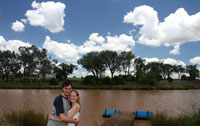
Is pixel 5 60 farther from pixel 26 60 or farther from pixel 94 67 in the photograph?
pixel 94 67

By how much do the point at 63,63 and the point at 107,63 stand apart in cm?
2048

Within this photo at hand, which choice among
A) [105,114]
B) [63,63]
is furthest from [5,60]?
[105,114]

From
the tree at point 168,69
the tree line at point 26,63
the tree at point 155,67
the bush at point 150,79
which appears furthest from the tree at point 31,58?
the tree at point 168,69

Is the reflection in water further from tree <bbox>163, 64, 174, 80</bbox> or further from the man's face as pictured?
tree <bbox>163, 64, 174, 80</bbox>

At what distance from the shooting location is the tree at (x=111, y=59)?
4762 cm

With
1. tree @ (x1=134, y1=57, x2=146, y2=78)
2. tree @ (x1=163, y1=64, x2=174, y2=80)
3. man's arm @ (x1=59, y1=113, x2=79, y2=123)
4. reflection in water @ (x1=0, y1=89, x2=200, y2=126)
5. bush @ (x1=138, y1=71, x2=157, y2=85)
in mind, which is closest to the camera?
man's arm @ (x1=59, y1=113, x2=79, y2=123)

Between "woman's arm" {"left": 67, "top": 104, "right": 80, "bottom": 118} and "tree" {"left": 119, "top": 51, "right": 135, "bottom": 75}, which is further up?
"tree" {"left": 119, "top": 51, "right": 135, "bottom": 75}

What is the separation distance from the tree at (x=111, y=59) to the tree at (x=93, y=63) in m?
1.25

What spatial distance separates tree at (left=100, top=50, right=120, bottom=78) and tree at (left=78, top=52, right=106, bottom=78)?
125cm

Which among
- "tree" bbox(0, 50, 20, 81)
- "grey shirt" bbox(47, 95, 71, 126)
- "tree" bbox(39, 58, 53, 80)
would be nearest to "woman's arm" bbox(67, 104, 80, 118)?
"grey shirt" bbox(47, 95, 71, 126)

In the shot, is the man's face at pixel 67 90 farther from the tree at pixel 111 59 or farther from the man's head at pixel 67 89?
the tree at pixel 111 59

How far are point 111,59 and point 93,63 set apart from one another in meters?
5.79

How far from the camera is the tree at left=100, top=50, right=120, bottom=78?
4762cm

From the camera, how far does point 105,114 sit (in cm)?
844
